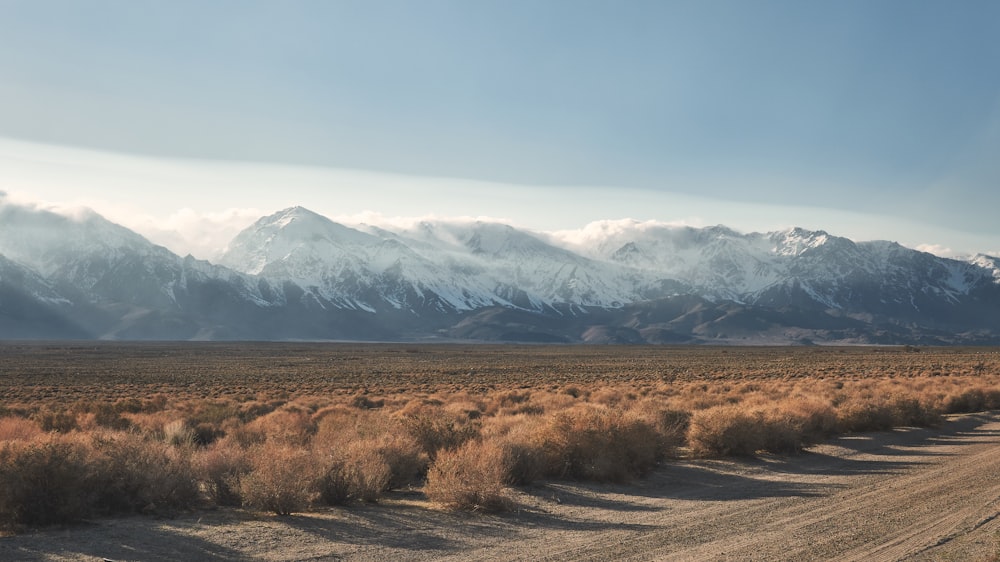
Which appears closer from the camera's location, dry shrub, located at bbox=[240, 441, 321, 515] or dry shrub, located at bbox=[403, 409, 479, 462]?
dry shrub, located at bbox=[240, 441, 321, 515]

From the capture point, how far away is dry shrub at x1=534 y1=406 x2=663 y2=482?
52.9 ft

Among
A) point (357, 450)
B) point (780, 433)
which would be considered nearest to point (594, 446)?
point (357, 450)

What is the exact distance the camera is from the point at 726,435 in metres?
19.5

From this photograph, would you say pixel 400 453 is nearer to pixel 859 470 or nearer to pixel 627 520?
pixel 627 520

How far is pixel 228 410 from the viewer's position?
2773 cm

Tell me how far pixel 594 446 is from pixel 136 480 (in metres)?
8.90

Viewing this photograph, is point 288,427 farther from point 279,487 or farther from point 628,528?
point 628,528

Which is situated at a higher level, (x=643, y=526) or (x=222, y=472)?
(x=222, y=472)

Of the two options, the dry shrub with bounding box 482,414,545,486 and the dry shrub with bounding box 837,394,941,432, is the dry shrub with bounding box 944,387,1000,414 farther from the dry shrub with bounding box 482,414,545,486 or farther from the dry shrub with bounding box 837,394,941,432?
the dry shrub with bounding box 482,414,545,486

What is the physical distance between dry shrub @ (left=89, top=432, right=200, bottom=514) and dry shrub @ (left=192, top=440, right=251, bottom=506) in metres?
0.38

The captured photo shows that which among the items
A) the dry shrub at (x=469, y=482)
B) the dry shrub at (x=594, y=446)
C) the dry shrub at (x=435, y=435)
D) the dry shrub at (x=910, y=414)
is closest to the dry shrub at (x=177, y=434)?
the dry shrub at (x=435, y=435)

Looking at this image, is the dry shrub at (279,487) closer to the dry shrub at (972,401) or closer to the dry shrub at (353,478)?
the dry shrub at (353,478)

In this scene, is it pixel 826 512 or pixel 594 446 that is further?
pixel 594 446

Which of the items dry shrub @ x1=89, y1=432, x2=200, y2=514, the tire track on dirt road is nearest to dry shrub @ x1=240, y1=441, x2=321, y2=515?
dry shrub @ x1=89, y1=432, x2=200, y2=514
